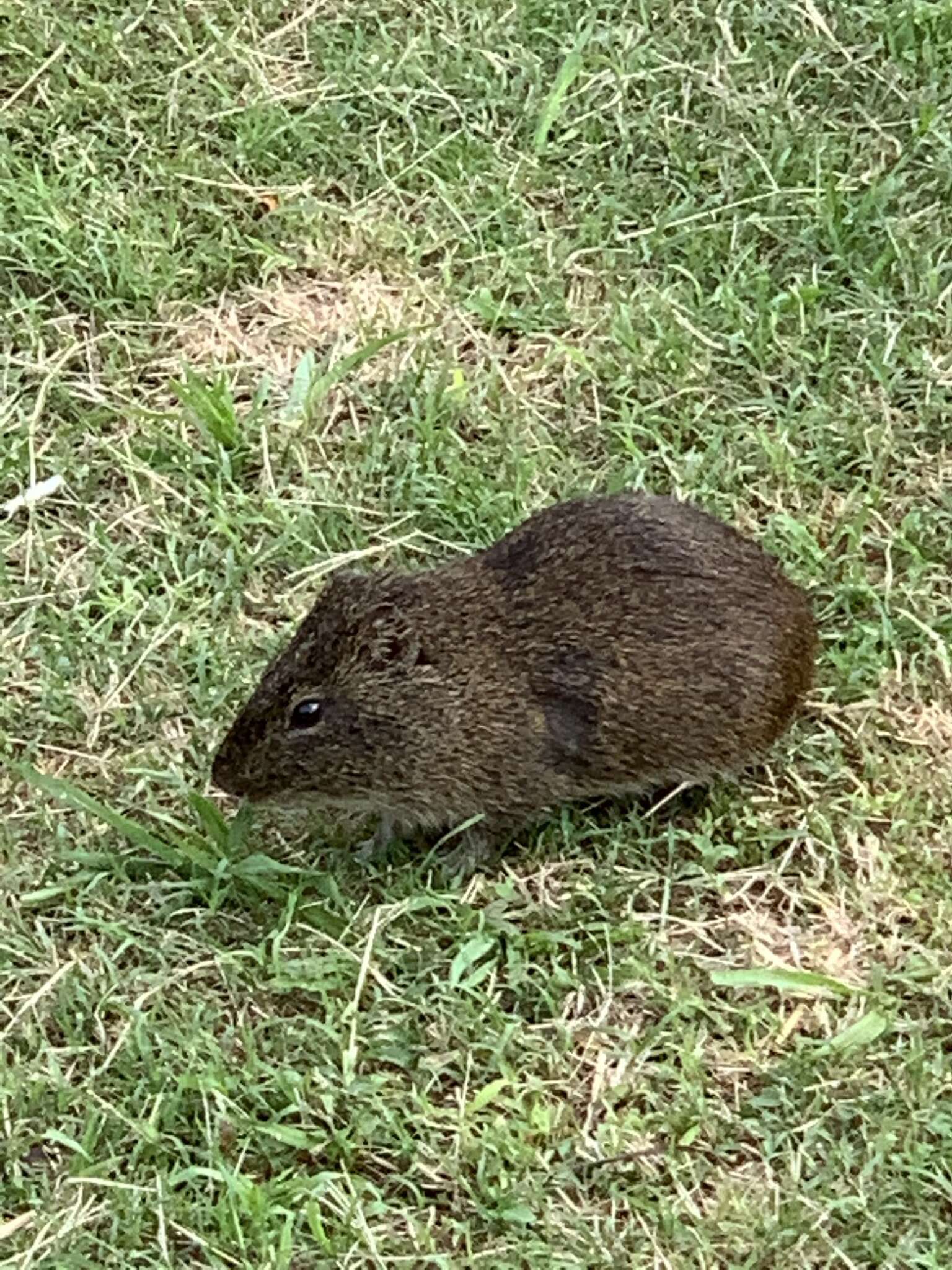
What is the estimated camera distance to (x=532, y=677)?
4.03 metres

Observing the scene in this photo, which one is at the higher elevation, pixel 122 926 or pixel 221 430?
pixel 221 430

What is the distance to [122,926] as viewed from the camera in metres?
→ 4.00

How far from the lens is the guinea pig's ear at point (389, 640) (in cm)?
394

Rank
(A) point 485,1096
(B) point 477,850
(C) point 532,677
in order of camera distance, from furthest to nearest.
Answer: (B) point 477,850
(C) point 532,677
(A) point 485,1096

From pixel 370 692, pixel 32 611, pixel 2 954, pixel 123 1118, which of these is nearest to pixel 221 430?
pixel 32 611

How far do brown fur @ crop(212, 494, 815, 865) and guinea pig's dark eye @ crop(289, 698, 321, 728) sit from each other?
1cm

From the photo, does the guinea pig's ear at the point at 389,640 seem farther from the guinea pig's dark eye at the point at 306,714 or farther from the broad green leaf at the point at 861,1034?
the broad green leaf at the point at 861,1034

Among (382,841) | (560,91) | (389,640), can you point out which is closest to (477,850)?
(382,841)

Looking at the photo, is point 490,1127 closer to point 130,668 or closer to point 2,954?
point 2,954

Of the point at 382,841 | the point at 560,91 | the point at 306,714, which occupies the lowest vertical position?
the point at 382,841

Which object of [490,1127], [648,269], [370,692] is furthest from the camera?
[648,269]

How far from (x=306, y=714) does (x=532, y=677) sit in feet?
1.66

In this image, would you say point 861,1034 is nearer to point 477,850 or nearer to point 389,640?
point 477,850

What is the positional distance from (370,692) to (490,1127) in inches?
37.5
